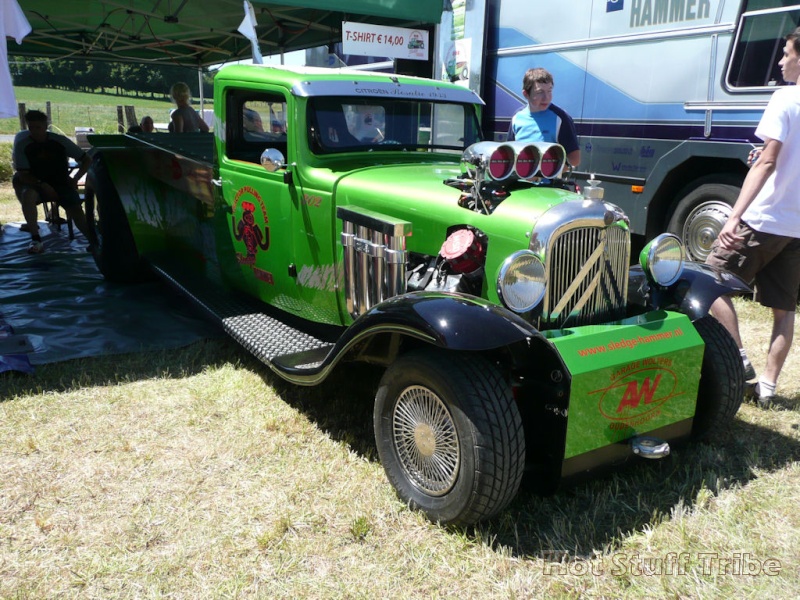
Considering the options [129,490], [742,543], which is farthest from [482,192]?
[129,490]

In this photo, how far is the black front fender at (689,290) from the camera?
2797 mm

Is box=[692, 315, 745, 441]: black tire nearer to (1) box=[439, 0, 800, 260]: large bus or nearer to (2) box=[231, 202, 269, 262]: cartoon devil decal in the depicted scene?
(2) box=[231, 202, 269, 262]: cartoon devil decal

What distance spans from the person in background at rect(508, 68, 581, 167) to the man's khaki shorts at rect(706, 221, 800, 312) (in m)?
1.17

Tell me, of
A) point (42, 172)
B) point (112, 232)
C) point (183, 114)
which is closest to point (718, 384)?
point (112, 232)

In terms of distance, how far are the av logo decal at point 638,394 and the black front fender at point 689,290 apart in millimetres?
405

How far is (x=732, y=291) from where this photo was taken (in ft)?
9.58

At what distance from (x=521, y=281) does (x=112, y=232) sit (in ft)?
13.8

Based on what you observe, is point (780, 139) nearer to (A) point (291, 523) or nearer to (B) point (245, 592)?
(A) point (291, 523)

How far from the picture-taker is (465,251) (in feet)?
8.51

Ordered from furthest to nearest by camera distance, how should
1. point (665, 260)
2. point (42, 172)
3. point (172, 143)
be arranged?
point (42, 172)
point (172, 143)
point (665, 260)

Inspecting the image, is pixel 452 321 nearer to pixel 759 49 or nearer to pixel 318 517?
pixel 318 517

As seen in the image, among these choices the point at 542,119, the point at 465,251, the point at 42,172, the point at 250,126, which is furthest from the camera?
the point at 42,172

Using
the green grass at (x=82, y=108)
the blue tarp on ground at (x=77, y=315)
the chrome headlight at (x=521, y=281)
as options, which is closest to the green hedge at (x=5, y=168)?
the green grass at (x=82, y=108)

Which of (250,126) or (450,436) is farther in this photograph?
(250,126)
